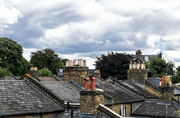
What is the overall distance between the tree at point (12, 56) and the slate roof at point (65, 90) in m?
42.8

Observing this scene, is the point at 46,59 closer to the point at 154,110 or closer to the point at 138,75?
the point at 138,75

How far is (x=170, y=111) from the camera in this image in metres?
26.5

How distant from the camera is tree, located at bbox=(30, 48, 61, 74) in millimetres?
88500

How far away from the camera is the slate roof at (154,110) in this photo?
26.3 metres

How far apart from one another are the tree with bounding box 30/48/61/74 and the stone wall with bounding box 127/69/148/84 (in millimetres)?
53697

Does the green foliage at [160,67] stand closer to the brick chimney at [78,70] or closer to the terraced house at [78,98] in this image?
the terraced house at [78,98]

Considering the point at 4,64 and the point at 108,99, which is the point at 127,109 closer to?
the point at 108,99

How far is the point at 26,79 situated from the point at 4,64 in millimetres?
44457

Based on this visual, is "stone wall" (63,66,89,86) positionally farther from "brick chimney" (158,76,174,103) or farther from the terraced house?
"brick chimney" (158,76,174,103)

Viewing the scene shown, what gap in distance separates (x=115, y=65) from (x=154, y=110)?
3248cm

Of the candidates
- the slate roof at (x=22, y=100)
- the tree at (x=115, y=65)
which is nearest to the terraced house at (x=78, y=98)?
the slate roof at (x=22, y=100)

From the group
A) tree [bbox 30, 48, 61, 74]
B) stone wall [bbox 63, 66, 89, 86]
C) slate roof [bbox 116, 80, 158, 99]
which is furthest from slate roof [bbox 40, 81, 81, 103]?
tree [bbox 30, 48, 61, 74]

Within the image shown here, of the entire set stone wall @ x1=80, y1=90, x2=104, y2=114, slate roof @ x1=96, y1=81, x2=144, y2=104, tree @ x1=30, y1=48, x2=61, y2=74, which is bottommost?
slate roof @ x1=96, y1=81, x2=144, y2=104

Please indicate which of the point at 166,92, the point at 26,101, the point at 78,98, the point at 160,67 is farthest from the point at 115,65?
the point at 26,101
